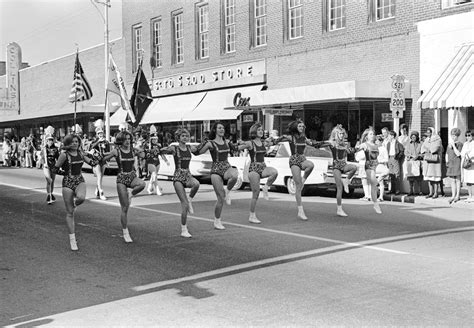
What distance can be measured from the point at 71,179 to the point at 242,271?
335 centimetres

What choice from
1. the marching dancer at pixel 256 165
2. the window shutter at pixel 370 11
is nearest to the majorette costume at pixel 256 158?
the marching dancer at pixel 256 165

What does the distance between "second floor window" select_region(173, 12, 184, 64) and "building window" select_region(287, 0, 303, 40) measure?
28.4 feet

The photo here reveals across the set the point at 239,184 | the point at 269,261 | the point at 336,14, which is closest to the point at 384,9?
the point at 336,14

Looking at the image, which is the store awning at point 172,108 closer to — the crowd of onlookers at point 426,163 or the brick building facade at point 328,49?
the brick building facade at point 328,49

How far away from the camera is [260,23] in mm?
27172

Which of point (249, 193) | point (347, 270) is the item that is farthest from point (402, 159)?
point (347, 270)

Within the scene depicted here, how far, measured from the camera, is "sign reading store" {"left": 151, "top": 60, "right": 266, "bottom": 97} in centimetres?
2723

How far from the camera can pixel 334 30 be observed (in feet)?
76.0

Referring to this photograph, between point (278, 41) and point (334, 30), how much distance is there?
3396mm

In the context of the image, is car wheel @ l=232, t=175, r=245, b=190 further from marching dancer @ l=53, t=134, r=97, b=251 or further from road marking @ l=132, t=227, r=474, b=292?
marching dancer @ l=53, t=134, r=97, b=251

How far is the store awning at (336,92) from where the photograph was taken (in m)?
19.7

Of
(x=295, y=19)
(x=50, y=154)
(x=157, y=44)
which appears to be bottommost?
(x=50, y=154)

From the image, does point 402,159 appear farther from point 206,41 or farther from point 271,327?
point 206,41

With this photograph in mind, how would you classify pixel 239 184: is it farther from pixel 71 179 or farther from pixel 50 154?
pixel 71 179
